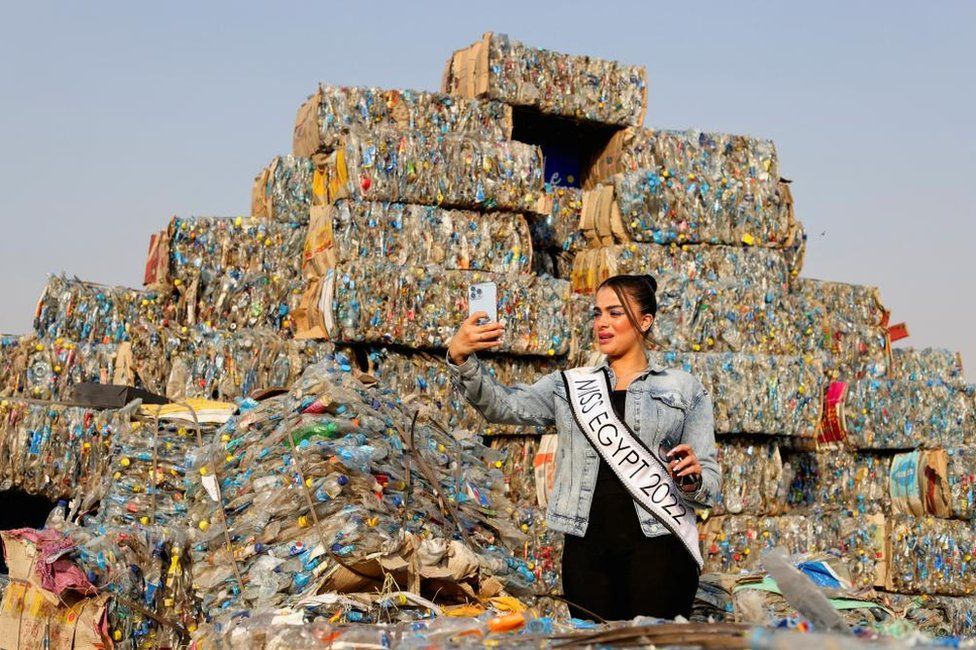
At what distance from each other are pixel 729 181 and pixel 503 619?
7522 millimetres

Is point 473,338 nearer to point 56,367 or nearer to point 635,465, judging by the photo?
point 635,465

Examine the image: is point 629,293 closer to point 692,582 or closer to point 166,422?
point 692,582

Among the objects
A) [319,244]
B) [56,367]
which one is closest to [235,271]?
[319,244]

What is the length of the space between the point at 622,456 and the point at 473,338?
765 mm

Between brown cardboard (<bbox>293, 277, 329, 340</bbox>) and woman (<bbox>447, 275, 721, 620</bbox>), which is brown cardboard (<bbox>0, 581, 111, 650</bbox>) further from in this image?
brown cardboard (<bbox>293, 277, 329, 340</bbox>)

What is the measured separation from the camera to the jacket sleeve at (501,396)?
15.8ft

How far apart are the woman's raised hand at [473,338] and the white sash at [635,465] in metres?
0.53

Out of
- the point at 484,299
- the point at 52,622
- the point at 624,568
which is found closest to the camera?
the point at 624,568

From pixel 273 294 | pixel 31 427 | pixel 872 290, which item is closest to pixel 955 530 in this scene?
pixel 872 290

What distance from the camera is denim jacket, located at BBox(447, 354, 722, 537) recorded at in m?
4.84

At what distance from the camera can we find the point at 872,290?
40.7 feet

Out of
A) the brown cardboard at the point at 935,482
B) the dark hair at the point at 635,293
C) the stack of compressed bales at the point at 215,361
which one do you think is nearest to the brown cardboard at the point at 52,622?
the dark hair at the point at 635,293

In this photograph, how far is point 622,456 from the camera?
485 cm

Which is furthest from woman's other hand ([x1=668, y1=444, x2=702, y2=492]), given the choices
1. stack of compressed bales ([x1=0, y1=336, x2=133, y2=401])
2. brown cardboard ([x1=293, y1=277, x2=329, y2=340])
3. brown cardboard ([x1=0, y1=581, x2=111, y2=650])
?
stack of compressed bales ([x1=0, y1=336, x2=133, y2=401])
